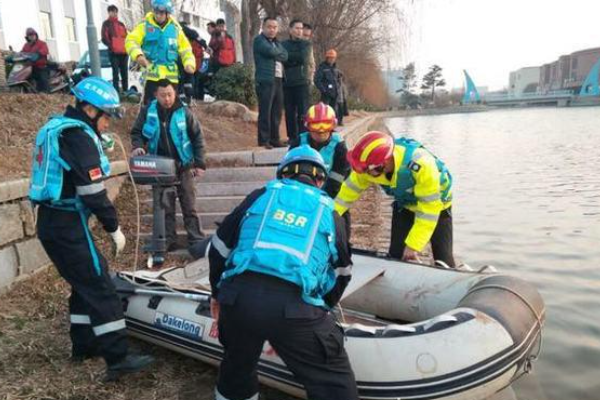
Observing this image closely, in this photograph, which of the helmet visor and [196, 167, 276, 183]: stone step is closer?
the helmet visor

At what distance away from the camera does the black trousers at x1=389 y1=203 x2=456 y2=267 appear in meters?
4.06

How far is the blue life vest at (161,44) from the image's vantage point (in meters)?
5.67

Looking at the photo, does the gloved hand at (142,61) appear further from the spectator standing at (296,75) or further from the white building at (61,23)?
the white building at (61,23)

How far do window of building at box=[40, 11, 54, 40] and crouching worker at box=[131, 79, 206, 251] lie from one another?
70.8 feet

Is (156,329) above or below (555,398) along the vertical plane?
above

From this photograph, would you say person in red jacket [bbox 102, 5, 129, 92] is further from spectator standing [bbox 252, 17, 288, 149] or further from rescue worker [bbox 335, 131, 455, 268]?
rescue worker [bbox 335, 131, 455, 268]

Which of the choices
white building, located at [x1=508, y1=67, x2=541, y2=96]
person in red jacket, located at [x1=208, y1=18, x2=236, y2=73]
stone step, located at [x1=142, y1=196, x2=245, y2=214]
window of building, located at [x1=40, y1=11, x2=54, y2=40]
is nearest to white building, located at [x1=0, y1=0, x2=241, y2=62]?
window of building, located at [x1=40, y1=11, x2=54, y2=40]

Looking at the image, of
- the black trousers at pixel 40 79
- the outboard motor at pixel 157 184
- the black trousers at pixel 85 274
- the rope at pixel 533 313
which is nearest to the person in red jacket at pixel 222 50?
the black trousers at pixel 40 79

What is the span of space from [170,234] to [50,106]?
320 cm

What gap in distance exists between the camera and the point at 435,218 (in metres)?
3.60

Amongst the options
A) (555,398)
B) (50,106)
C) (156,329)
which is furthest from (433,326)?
(50,106)

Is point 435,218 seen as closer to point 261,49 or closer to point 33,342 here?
point 33,342

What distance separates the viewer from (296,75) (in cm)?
717

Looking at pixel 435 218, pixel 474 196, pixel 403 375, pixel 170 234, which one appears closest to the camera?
pixel 403 375
